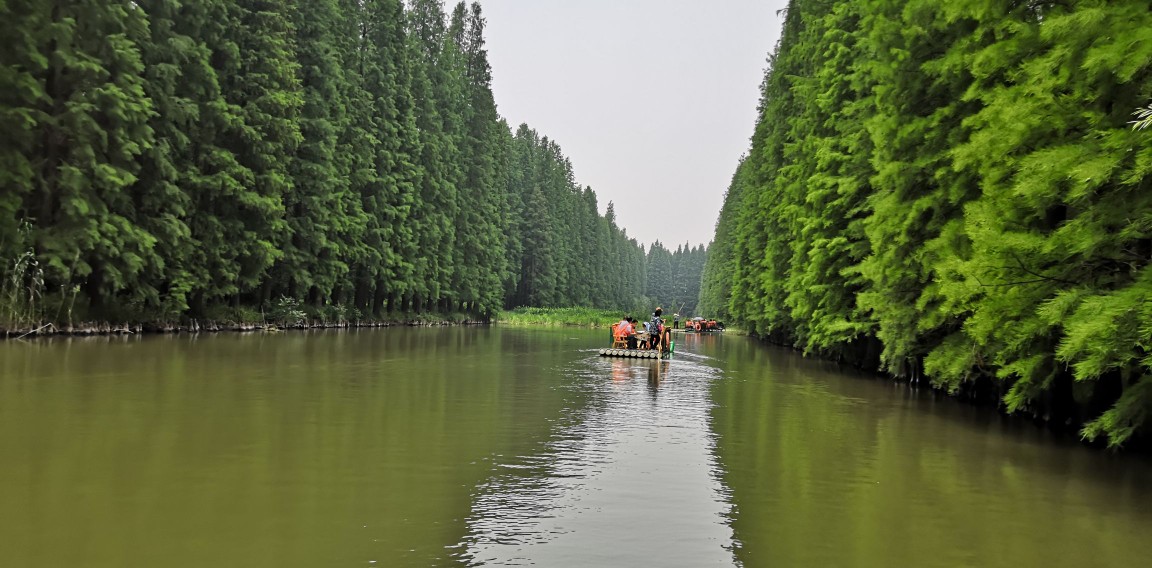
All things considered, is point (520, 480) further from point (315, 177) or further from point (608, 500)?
point (315, 177)

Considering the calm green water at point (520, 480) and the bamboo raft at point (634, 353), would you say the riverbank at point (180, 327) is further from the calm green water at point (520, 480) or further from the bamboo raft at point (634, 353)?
the bamboo raft at point (634, 353)

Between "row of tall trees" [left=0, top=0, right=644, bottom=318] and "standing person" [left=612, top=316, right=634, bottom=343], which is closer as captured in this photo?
"row of tall trees" [left=0, top=0, right=644, bottom=318]

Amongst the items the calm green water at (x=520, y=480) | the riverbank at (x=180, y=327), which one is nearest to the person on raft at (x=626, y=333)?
the calm green water at (x=520, y=480)

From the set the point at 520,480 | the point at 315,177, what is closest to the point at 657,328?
the point at 315,177

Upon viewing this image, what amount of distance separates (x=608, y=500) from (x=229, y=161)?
3440cm

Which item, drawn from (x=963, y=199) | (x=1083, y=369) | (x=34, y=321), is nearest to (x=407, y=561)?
(x=1083, y=369)

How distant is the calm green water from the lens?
7.02m

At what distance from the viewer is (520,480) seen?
9633 millimetres

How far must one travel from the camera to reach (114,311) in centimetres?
3319

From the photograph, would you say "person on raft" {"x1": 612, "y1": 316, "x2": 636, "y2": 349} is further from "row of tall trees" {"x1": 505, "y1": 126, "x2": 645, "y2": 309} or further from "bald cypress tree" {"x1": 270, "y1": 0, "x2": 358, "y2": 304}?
"row of tall trees" {"x1": 505, "y1": 126, "x2": 645, "y2": 309}

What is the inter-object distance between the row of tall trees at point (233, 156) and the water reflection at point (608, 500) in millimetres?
23032

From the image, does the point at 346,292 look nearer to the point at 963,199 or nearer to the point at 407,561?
the point at 963,199

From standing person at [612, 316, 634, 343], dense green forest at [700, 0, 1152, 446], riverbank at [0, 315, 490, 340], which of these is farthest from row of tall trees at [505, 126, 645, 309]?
dense green forest at [700, 0, 1152, 446]

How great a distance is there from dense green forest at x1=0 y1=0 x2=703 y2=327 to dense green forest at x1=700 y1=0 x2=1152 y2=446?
24222mm
